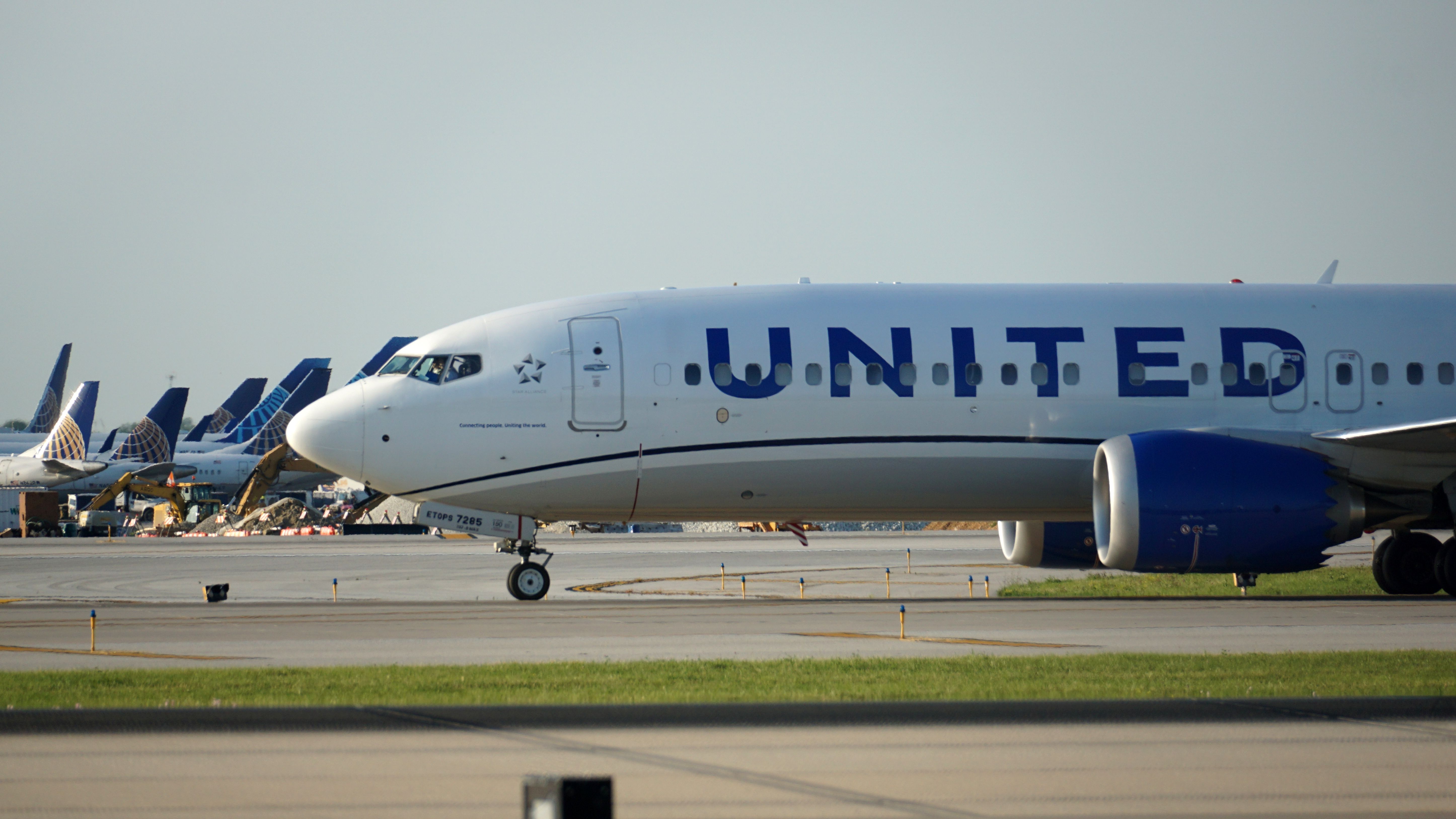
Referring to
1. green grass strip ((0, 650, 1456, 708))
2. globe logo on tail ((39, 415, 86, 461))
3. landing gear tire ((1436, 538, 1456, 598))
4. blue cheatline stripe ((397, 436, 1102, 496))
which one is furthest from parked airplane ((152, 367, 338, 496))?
green grass strip ((0, 650, 1456, 708))

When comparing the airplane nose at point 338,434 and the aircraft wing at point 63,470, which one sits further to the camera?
the aircraft wing at point 63,470

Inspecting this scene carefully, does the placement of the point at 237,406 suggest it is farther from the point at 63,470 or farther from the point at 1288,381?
the point at 1288,381

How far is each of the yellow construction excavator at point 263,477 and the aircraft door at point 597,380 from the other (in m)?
56.1

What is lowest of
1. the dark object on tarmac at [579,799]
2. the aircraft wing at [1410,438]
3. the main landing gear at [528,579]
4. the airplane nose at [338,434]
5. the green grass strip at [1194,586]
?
the green grass strip at [1194,586]

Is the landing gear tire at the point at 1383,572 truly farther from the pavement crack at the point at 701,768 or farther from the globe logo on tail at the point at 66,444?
the globe logo on tail at the point at 66,444

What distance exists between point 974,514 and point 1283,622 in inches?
214

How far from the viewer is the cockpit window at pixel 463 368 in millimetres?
19922

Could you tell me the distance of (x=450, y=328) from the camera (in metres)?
20.7

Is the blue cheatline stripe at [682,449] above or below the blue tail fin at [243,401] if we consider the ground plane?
below

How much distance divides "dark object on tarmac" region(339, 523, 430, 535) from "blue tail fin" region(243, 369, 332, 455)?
16.8 metres

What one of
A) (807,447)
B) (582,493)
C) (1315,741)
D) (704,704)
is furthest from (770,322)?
(1315,741)

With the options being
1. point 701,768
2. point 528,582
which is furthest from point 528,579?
point 701,768

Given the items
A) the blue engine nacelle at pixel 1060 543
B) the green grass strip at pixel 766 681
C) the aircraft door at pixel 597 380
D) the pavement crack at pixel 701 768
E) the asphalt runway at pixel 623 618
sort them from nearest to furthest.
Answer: the pavement crack at pixel 701 768, the green grass strip at pixel 766 681, the asphalt runway at pixel 623 618, the aircraft door at pixel 597 380, the blue engine nacelle at pixel 1060 543

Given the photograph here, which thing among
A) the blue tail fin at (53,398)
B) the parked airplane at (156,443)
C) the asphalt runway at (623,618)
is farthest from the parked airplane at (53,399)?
the asphalt runway at (623,618)
